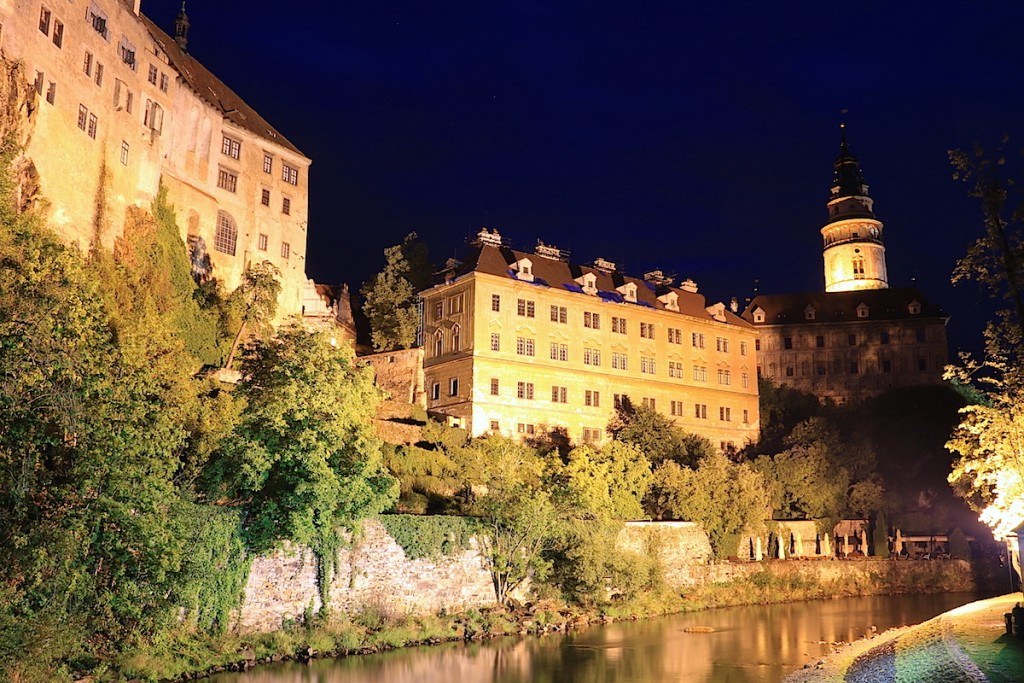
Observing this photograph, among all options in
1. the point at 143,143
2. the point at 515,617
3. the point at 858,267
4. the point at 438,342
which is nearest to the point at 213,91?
the point at 143,143

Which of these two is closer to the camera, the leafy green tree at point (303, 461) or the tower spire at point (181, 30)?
the leafy green tree at point (303, 461)

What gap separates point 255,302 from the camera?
1629 inches

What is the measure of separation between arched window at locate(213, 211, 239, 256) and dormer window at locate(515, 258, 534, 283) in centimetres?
1602

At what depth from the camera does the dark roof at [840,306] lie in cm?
7675

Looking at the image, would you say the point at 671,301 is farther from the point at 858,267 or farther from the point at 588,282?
the point at 858,267

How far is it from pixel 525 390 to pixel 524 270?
24.3 feet

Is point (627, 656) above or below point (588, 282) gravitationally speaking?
below

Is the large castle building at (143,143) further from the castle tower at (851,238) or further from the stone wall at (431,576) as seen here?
the castle tower at (851,238)

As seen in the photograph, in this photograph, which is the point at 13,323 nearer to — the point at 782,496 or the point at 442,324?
the point at 442,324

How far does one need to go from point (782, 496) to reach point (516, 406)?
53.9ft

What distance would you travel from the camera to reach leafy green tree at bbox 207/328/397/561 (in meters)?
25.5

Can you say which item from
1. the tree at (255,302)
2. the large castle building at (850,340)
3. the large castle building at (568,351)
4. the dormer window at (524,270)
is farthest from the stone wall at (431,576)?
the large castle building at (850,340)

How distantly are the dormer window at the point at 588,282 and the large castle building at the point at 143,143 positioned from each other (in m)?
16.9

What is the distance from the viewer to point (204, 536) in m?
23.7
